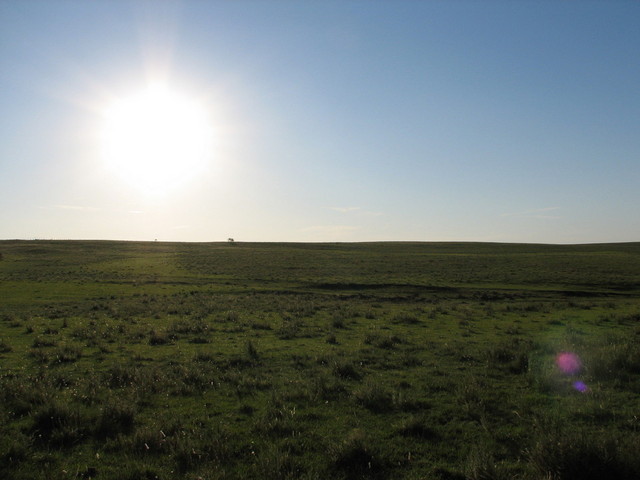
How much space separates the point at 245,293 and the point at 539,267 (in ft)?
145

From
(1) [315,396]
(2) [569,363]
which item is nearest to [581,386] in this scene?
(2) [569,363]

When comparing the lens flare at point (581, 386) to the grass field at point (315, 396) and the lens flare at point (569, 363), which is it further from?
the lens flare at point (569, 363)

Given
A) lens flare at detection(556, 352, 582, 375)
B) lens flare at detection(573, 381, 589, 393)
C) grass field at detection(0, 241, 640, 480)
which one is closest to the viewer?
grass field at detection(0, 241, 640, 480)

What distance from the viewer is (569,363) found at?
38.2ft

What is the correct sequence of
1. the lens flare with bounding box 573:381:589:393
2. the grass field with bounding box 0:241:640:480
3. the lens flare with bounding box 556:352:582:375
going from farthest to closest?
1. the lens flare with bounding box 556:352:582:375
2. the lens flare with bounding box 573:381:589:393
3. the grass field with bounding box 0:241:640:480

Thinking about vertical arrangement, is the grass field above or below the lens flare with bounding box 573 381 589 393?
below

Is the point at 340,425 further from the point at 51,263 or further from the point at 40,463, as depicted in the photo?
the point at 51,263

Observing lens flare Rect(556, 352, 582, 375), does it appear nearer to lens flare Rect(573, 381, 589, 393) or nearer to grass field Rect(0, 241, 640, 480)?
grass field Rect(0, 241, 640, 480)

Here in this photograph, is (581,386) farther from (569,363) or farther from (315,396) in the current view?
(315,396)

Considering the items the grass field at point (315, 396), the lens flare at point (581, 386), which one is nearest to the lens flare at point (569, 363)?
the grass field at point (315, 396)

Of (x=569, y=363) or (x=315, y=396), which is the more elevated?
(x=569, y=363)

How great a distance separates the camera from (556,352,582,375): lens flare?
11.0 metres

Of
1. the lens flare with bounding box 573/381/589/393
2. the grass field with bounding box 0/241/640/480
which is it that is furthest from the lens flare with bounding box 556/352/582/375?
the lens flare with bounding box 573/381/589/393

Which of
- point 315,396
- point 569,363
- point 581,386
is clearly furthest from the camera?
point 569,363
